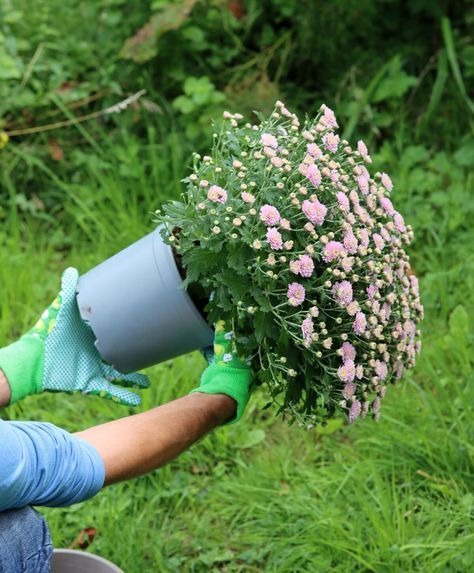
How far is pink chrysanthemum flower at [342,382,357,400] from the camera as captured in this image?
147cm

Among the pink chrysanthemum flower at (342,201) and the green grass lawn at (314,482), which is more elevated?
the pink chrysanthemum flower at (342,201)

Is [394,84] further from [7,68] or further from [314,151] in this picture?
[314,151]

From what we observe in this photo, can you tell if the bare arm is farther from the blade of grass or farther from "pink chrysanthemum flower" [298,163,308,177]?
the blade of grass

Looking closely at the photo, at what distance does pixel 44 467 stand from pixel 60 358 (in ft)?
1.57

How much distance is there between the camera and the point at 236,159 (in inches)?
61.2

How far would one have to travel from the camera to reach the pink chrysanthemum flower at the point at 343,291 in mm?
1420

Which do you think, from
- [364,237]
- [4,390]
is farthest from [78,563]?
[364,237]

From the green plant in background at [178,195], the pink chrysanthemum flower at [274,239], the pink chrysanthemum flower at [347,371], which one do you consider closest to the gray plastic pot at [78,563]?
the green plant in background at [178,195]

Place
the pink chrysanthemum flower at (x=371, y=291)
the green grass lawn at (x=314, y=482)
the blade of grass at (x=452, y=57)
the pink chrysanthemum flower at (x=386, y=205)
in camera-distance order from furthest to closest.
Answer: the blade of grass at (x=452, y=57), the green grass lawn at (x=314, y=482), the pink chrysanthemum flower at (x=386, y=205), the pink chrysanthemum flower at (x=371, y=291)

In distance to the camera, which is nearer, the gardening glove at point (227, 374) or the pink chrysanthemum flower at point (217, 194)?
the pink chrysanthemum flower at point (217, 194)

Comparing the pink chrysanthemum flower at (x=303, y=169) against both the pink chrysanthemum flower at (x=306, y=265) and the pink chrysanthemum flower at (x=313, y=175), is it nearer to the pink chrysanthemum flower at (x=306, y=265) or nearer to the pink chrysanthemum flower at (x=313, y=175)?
the pink chrysanthemum flower at (x=313, y=175)

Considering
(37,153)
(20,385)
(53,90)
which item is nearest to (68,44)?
(53,90)

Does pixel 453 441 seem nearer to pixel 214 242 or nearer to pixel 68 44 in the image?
pixel 214 242

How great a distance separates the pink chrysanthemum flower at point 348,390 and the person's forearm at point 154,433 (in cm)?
22
